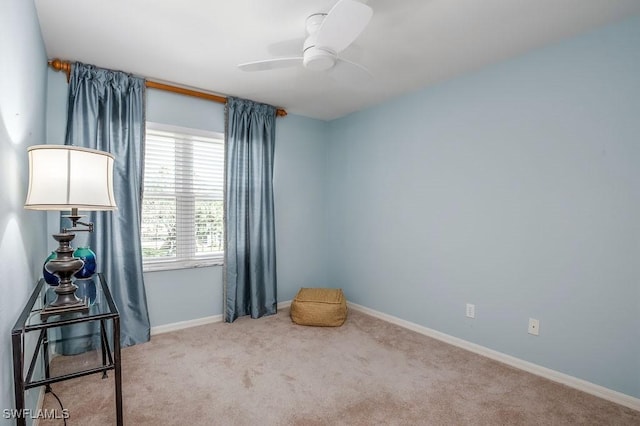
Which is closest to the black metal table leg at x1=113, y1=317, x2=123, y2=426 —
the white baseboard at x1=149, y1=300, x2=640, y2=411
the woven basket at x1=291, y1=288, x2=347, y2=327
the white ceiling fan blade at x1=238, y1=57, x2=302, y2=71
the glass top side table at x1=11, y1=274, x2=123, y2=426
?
the glass top side table at x1=11, y1=274, x2=123, y2=426

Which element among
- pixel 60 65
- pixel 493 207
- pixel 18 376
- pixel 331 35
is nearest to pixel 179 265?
pixel 60 65

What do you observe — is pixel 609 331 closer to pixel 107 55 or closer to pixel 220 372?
pixel 220 372

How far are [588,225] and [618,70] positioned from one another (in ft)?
3.30

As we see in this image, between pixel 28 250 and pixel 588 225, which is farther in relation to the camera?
pixel 588 225

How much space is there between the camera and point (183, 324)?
330 centimetres

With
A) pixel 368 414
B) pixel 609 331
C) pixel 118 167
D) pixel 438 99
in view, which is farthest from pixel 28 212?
pixel 609 331

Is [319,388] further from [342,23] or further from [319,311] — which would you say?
[342,23]

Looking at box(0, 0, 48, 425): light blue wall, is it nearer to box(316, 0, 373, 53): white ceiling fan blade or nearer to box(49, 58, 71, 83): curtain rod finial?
box(49, 58, 71, 83): curtain rod finial

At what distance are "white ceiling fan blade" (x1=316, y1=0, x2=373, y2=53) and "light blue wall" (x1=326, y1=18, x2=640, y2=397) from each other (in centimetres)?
161

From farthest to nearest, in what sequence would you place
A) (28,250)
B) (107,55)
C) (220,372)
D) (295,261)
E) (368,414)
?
(295,261)
(107,55)
(220,372)
(368,414)
(28,250)

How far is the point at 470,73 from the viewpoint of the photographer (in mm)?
2879

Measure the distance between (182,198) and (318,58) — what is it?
→ 210cm

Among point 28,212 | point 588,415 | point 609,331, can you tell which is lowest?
point 588,415

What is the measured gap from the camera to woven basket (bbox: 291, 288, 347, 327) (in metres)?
3.35
